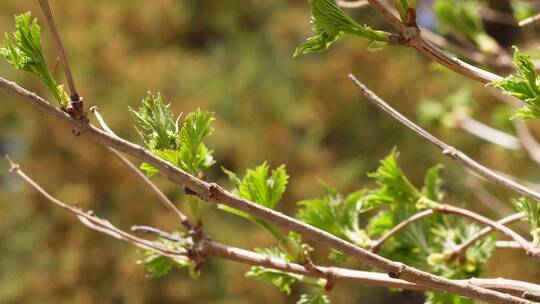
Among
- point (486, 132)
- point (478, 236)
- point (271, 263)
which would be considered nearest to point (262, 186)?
point (271, 263)

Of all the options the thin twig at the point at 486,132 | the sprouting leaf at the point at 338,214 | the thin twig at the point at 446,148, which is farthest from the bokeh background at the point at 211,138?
the thin twig at the point at 446,148

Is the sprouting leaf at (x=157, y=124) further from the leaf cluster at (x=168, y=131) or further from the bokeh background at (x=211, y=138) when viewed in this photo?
the bokeh background at (x=211, y=138)

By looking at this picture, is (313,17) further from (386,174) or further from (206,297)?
(206,297)

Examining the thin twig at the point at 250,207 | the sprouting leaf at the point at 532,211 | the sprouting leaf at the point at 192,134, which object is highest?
the sprouting leaf at the point at 192,134

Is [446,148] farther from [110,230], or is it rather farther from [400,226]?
[110,230]

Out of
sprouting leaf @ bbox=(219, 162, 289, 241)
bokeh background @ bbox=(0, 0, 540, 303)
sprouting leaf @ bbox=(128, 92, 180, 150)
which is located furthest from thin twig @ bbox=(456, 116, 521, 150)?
bokeh background @ bbox=(0, 0, 540, 303)

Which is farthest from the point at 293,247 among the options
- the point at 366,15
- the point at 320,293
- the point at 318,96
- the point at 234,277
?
the point at 366,15

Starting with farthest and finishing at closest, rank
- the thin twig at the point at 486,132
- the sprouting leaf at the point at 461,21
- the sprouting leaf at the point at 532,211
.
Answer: the thin twig at the point at 486,132 < the sprouting leaf at the point at 461,21 < the sprouting leaf at the point at 532,211
